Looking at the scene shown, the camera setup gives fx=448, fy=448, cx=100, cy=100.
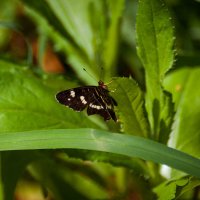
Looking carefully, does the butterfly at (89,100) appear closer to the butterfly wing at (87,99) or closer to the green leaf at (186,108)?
the butterfly wing at (87,99)

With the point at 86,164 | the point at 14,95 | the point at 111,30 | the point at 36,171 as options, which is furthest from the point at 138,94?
the point at 86,164

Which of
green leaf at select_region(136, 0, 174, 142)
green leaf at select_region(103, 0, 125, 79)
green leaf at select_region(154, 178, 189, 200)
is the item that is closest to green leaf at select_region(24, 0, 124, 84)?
green leaf at select_region(103, 0, 125, 79)

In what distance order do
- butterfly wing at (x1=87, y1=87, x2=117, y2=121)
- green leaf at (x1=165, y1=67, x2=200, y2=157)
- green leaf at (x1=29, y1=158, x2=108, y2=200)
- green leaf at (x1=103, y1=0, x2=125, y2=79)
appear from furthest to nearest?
green leaf at (x1=29, y1=158, x2=108, y2=200) → green leaf at (x1=103, y1=0, x2=125, y2=79) → green leaf at (x1=165, y1=67, x2=200, y2=157) → butterfly wing at (x1=87, y1=87, x2=117, y2=121)

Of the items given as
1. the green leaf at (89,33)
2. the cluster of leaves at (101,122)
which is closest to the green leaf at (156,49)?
the cluster of leaves at (101,122)

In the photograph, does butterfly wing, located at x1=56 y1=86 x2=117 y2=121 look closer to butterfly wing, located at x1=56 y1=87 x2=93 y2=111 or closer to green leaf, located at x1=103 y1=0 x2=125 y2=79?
butterfly wing, located at x1=56 y1=87 x2=93 y2=111

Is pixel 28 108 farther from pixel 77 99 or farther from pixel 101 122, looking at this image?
pixel 101 122
